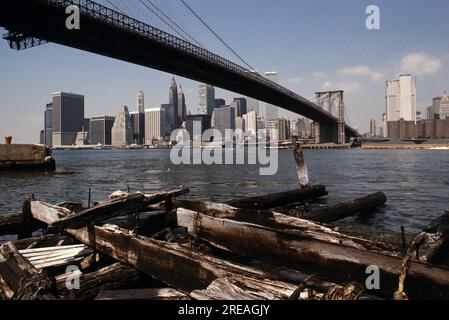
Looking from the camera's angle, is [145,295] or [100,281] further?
[100,281]

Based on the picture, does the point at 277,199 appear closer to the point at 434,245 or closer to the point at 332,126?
the point at 434,245

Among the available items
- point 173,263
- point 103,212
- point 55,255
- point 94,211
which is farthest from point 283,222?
point 55,255

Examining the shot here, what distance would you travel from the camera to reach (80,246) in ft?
19.1

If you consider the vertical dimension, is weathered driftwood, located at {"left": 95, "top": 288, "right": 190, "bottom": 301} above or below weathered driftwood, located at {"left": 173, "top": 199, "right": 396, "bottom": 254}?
below

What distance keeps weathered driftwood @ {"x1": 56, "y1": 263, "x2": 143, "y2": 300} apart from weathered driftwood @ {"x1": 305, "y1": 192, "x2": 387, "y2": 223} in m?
4.89

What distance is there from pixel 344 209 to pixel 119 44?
47562mm

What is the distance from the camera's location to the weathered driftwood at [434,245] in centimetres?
483

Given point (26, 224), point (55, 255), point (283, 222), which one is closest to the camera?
point (55, 255)

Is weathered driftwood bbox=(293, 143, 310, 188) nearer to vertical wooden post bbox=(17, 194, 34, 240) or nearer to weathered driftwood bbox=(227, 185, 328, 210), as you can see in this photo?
weathered driftwood bbox=(227, 185, 328, 210)

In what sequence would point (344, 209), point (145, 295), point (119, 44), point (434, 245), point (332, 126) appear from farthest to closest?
point (332, 126), point (119, 44), point (344, 209), point (434, 245), point (145, 295)

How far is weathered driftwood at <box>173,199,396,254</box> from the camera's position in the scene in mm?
4809

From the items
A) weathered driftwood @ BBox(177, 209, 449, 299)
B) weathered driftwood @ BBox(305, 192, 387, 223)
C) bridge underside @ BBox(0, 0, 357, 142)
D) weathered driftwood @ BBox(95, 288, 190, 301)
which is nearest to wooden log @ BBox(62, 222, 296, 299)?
weathered driftwood @ BBox(95, 288, 190, 301)

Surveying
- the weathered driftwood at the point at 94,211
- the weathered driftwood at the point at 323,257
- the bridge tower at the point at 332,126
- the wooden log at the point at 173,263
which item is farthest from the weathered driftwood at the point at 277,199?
the bridge tower at the point at 332,126

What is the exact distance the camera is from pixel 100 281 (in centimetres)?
434
